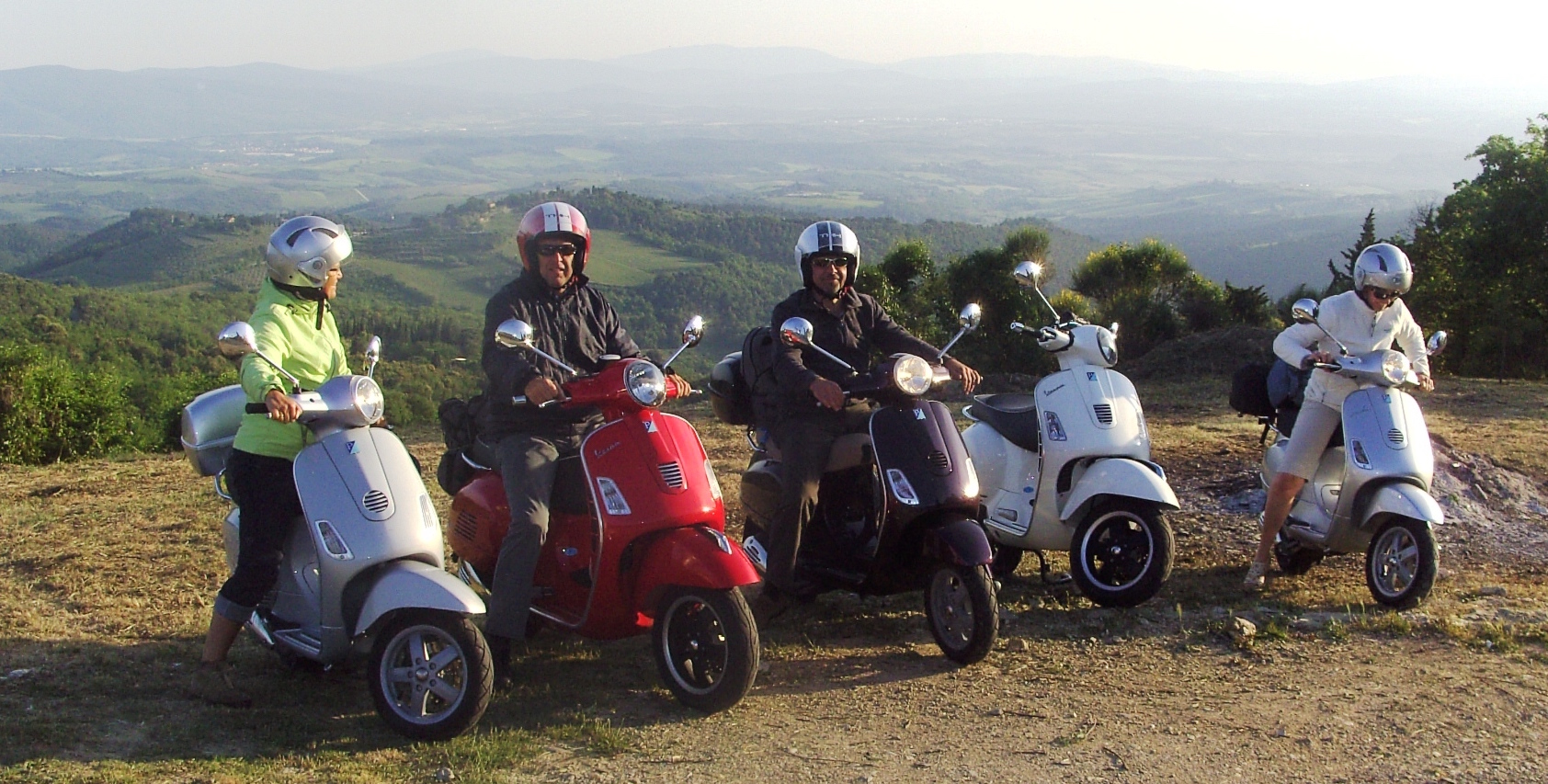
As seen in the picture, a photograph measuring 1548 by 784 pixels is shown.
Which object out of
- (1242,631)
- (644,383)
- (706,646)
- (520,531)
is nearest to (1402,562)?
(1242,631)

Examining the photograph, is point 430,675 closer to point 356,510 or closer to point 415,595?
point 415,595

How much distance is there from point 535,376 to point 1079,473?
9.10 ft

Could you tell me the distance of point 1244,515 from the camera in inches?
286

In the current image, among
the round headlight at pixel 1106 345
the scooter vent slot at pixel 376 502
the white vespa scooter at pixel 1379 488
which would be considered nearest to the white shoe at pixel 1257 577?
the white vespa scooter at pixel 1379 488

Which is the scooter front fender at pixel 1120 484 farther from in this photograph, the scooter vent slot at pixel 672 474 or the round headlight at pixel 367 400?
the round headlight at pixel 367 400

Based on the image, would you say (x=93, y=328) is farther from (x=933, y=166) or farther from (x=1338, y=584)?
(x=933, y=166)

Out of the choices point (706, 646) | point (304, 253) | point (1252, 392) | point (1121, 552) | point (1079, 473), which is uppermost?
point (304, 253)

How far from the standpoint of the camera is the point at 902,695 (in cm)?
445

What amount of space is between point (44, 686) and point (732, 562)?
276 cm

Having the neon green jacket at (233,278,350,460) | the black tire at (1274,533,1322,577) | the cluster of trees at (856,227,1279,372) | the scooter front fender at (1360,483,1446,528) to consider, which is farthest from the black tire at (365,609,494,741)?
the cluster of trees at (856,227,1279,372)

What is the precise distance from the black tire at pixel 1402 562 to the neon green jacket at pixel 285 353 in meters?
4.77

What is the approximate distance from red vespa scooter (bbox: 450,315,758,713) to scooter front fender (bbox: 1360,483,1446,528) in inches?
123

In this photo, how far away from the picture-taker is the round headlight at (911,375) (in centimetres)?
489

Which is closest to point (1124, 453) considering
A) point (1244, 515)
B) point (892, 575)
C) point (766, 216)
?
point (892, 575)
